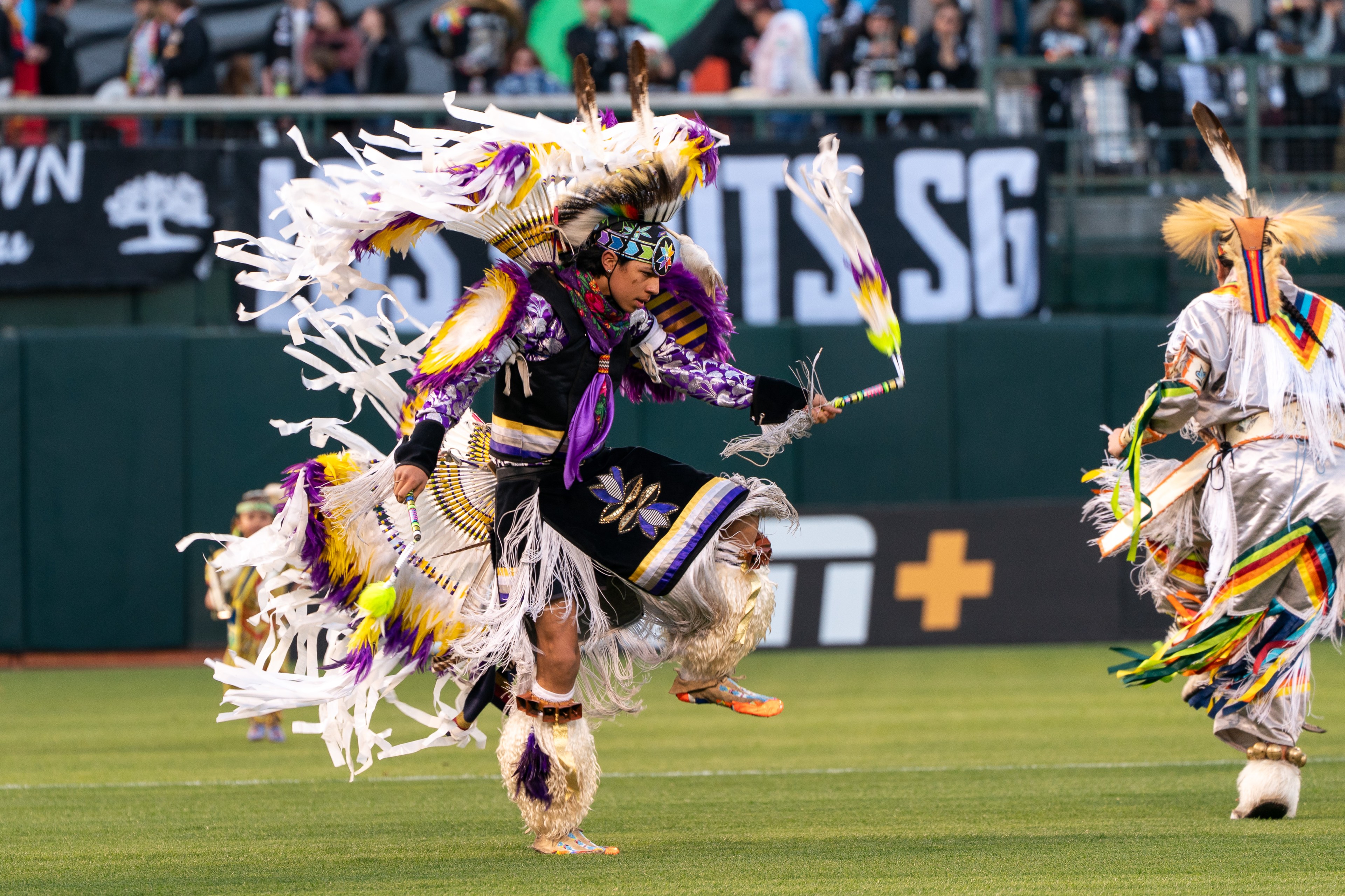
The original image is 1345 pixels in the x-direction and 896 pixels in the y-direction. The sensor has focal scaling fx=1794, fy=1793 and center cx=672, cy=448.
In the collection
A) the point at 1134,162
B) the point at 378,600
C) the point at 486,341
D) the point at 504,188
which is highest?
the point at 1134,162

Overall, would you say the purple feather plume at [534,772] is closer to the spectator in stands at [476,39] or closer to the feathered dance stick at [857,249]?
the feathered dance stick at [857,249]

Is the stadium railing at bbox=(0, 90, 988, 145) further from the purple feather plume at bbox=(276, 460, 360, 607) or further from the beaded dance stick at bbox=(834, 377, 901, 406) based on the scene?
the beaded dance stick at bbox=(834, 377, 901, 406)

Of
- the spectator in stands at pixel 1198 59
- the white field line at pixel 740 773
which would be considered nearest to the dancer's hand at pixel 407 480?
the white field line at pixel 740 773

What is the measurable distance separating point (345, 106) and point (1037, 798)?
31.6ft

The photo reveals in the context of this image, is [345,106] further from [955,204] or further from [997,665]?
[997,665]

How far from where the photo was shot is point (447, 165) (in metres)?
5.67

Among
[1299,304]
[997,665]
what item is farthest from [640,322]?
[997,665]

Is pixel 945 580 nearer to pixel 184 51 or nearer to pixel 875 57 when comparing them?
pixel 875 57

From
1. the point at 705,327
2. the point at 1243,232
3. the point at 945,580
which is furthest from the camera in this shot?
the point at 945,580

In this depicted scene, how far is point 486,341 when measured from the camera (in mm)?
5488

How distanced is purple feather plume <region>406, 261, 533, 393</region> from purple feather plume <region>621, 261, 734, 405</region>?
1.97ft

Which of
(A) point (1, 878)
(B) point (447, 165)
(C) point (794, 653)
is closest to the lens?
(A) point (1, 878)

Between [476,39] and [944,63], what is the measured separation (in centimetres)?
394

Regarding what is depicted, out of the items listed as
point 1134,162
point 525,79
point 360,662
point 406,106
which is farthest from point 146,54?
point 360,662
